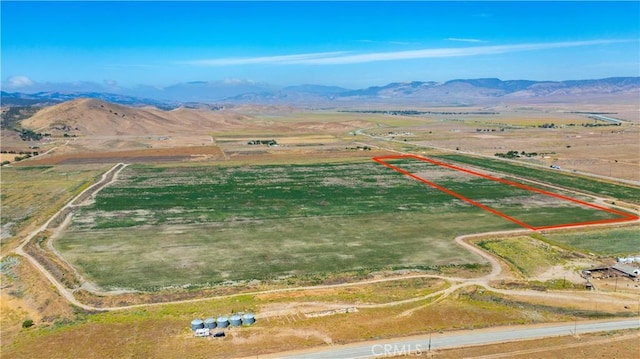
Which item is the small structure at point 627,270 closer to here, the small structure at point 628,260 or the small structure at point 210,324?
the small structure at point 628,260

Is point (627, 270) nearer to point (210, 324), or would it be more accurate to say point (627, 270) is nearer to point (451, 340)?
point (451, 340)

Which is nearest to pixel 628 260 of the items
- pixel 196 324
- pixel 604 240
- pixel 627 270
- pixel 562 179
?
pixel 627 270

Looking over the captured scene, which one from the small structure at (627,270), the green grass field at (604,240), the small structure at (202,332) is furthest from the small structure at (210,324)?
the green grass field at (604,240)

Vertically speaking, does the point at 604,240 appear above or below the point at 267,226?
below

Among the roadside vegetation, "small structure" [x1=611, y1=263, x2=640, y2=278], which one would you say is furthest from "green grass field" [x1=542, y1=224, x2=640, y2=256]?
the roadside vegetation

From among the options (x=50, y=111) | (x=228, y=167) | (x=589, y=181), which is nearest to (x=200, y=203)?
(x=228, y=167)

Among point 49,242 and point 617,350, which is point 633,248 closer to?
point 617,350
